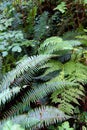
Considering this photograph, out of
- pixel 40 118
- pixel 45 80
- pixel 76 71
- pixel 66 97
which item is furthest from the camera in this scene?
pixel 45 80

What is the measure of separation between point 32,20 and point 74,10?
792 millimetres

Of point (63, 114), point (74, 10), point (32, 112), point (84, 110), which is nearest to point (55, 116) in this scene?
point (63, 114)

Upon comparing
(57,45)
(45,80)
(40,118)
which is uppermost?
(57,45)

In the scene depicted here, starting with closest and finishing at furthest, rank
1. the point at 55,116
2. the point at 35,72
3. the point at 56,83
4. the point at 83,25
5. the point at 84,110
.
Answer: the point at 55,116 → the point at 56,83 → the point at 84,110 → the point at 35,72 → the point at 83,25

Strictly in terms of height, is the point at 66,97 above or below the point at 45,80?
below

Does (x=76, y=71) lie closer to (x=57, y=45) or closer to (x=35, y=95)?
(x=57, y=45)

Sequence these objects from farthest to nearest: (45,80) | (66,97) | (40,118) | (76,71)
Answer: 1. (45,80)
2. (76,71)
3. (66,97)
4. (40,118)

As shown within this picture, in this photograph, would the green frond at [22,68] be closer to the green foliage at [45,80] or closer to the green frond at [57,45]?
the green foliage at [45,80]

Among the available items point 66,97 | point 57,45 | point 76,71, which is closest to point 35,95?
point 66,97

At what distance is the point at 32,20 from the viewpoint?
4.84 m

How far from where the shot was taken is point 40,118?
2793 millimetres

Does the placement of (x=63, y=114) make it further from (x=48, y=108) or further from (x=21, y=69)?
(x=21, y=69)

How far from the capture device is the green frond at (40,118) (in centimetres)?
273

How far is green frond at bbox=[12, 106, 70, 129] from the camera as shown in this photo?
2730 millimetres
